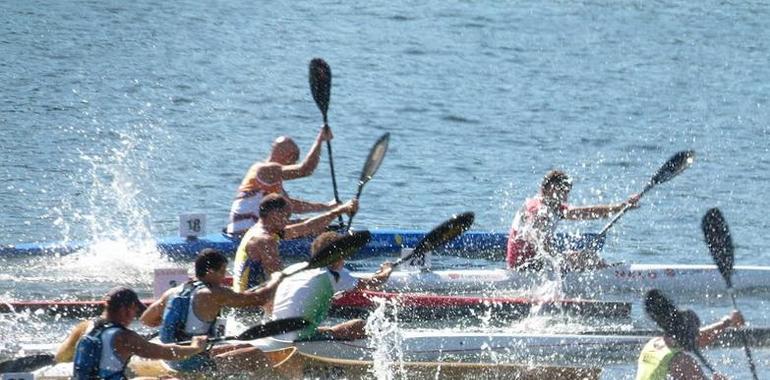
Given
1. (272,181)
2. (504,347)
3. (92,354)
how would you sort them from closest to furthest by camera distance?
(92,354) → (504,347) → (272,181)

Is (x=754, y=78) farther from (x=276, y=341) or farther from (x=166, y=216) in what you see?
(x=276, y=341)

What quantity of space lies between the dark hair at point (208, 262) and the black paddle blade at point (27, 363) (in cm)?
128

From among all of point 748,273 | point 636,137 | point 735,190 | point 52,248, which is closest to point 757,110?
point 636,137

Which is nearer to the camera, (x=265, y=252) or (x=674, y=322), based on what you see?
(x=674, y=322)

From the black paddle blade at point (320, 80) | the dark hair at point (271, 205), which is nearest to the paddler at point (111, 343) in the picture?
the dark hair at point (271, 205)

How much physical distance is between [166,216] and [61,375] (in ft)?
28.9

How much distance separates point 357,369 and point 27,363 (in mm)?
2742

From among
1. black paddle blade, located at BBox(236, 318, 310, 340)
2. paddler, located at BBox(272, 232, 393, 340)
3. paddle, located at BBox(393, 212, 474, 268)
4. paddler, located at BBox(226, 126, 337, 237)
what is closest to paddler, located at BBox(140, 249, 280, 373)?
black paddle blade, located at BBox(236, 318, 310, 340)

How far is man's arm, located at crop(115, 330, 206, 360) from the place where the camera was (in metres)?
10.9

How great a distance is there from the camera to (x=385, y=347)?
43.8ft

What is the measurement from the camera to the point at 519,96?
3059cm

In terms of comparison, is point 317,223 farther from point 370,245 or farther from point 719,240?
point 719,240

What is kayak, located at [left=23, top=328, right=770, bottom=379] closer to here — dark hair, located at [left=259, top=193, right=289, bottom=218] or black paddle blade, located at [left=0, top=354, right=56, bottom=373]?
black paddle blade, located at [left=0, top=354, right=56, bottom=373]

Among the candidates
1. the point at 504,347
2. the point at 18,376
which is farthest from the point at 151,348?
the point at 504,347
